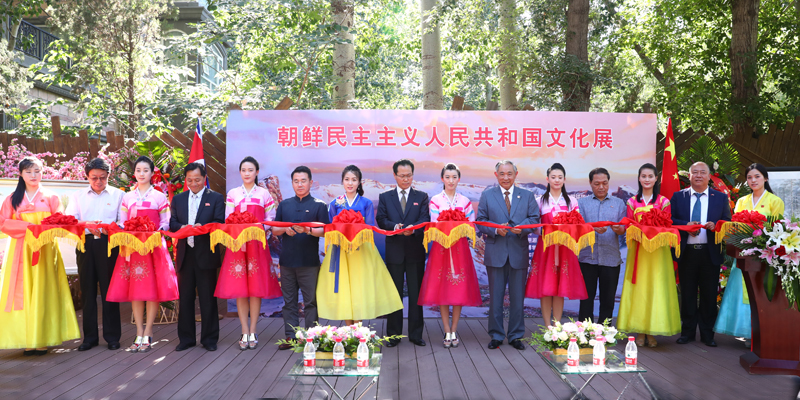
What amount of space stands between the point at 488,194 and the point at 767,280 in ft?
6.74

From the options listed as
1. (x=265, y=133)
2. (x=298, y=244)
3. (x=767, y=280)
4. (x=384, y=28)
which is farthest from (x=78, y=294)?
(x=384, y=28)

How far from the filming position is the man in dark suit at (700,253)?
463 centimetres

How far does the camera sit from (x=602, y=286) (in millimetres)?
4730

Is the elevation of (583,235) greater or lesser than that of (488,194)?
lesser

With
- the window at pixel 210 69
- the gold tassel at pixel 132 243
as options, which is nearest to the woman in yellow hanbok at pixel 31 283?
the gold tassel at pixel 132 243

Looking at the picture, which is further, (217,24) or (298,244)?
(217,24)

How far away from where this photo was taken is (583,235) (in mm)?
4266

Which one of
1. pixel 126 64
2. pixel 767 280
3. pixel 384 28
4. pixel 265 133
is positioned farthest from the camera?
pixel 384 28

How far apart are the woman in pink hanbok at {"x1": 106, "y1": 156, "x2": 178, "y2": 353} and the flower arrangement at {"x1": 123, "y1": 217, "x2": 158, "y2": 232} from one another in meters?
0.13

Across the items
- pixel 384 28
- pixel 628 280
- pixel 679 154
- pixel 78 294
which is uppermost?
pixel 384 28

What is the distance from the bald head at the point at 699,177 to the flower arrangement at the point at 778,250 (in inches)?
29.6

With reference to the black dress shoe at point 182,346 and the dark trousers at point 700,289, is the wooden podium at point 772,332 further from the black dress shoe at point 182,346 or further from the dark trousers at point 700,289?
the black dress shoe at point 182,346

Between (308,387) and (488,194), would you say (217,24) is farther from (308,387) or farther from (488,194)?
(308,387)

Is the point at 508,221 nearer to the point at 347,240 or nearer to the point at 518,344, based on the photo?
the point at 518,344
